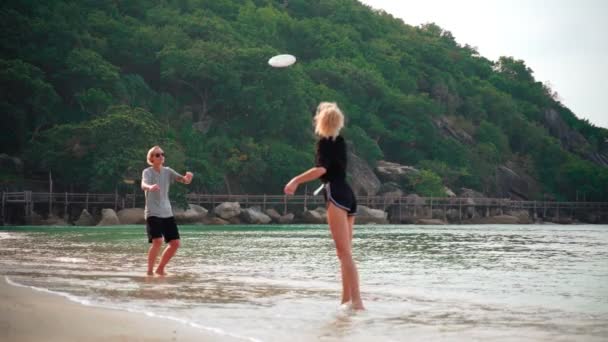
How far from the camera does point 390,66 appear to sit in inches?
3976

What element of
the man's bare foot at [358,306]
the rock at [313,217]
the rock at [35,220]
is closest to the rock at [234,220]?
the rock at [313,217]

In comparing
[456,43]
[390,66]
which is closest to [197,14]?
[390,66]

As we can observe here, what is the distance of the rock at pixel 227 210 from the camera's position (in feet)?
180

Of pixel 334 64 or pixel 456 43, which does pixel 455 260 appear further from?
pixel 456 43

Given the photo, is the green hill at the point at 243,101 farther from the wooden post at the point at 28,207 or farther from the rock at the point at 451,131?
the wooden post at the point at 28,207

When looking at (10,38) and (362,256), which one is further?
(10,38)

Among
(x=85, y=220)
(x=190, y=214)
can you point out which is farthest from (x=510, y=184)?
(x=85, y=220)

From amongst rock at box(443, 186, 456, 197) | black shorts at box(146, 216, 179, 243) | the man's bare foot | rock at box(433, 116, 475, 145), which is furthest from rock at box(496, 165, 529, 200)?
the man's bare foot

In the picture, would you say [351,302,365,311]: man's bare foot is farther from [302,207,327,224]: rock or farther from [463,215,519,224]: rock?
[463,215,519,224]: rock

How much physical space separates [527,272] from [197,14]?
252 feet

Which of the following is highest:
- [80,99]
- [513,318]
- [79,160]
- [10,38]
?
[10,38]

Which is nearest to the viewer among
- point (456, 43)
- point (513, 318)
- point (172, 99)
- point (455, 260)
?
point (513, 318)

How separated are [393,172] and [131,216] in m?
35.7

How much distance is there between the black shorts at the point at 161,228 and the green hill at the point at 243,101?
38692mm
